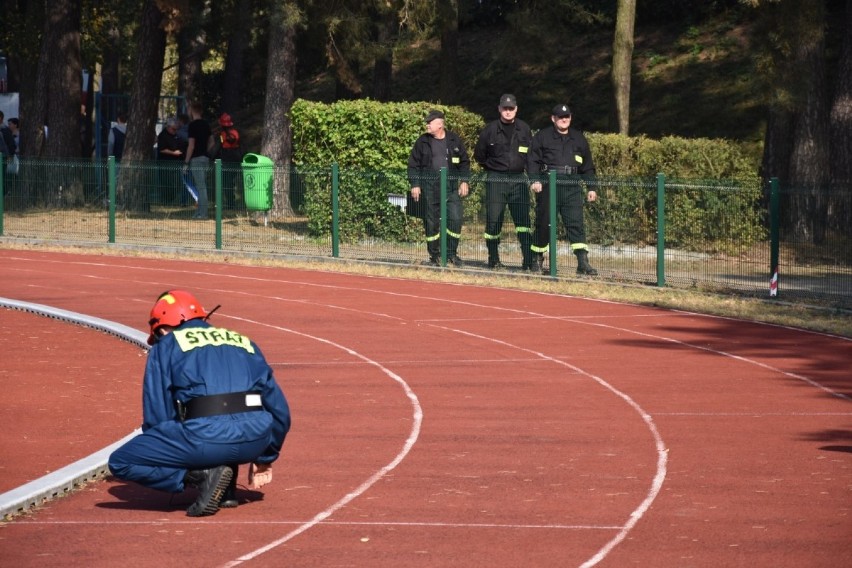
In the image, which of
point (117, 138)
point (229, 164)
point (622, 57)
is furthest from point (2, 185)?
point (622, 57)

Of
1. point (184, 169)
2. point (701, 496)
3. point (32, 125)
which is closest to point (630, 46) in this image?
point (184, 169)

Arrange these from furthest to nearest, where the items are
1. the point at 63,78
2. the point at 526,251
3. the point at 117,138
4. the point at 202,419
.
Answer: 1. the point at 117,138
2. the point at 63,78
3. the point at 526,251
4. the point at 202,419

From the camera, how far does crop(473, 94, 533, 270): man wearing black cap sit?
22.0 meters

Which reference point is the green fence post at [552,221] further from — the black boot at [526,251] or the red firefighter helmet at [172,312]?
the red firefighter helmet at [172,312]

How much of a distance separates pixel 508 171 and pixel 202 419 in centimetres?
1408

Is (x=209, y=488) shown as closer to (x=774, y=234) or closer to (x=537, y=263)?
(x=774, y=234)

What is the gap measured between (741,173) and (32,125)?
62.3 feet

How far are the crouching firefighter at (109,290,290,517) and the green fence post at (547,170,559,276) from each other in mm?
13079

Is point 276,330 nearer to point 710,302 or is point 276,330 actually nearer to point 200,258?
point 710,302

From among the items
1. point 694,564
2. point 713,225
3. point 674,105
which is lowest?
point 694,564

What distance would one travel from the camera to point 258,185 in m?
26.4

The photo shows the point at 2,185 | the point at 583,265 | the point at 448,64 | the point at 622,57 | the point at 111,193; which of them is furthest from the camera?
Result: the point at 448,64

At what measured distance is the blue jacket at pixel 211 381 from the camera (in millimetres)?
8430

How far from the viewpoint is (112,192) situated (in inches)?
1070
